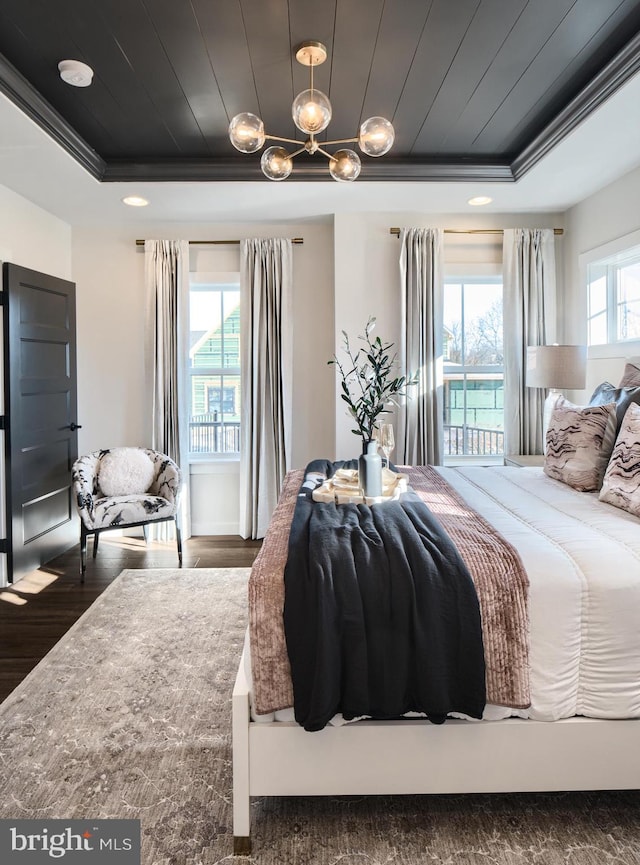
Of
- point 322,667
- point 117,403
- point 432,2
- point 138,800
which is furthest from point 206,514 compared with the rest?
point 432,2

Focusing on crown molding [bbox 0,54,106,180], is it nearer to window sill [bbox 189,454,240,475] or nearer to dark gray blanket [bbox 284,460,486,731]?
window sill [bbox 189,454,240,475]

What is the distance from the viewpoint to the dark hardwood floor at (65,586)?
2723 millimetres

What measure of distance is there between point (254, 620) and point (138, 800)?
2.49ft

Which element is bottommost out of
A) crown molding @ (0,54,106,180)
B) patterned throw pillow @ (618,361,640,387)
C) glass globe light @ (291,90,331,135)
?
patterned throw pillow @ (618,361,640,387)

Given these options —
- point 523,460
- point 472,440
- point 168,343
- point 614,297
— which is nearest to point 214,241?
point 168,343

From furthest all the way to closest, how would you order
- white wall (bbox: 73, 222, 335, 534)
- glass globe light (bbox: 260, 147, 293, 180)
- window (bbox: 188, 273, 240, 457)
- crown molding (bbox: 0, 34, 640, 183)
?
1. window (bbox: 188, 273, 240, 457)
2. white wall (bbox: 73, 222, 335, 534)
3. crown molding (bbox: 0, 34, 640, 183)
4. glass globe light (bbox: 260, 147, 293, 180)

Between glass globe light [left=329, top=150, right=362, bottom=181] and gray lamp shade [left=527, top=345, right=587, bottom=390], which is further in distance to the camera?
gray lamp shade [left=527, top=345, right=587, bottom=390]

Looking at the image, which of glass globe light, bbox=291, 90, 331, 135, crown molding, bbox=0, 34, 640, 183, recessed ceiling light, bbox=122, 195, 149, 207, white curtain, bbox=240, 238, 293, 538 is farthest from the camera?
white curtain, bbox=240, 238, 293, 538

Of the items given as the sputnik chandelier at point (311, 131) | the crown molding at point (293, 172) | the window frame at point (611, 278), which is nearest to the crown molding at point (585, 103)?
the crown molding at point (293, 172)


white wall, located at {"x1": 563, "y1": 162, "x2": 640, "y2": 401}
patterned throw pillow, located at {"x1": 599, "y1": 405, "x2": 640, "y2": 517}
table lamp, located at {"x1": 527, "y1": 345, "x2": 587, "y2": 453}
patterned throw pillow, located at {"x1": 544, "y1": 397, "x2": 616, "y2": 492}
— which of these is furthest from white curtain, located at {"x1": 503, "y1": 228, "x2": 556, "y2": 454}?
patterned throw pillow, located at {"x1": 599, "y1": 405, "x2": 640, "y2": 517}

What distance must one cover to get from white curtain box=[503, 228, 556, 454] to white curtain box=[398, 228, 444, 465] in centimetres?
A: 57

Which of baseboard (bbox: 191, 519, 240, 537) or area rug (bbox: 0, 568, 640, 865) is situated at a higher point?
baseboard (bbox: 191, 519, 240, 537)

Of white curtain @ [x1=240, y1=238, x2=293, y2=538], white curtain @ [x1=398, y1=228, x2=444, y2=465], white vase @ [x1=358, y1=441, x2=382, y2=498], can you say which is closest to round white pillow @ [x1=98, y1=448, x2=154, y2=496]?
white curtain @ [x1=240, y1=238, x2=293, y2=538]

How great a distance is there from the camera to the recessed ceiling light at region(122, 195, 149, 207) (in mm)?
3912
